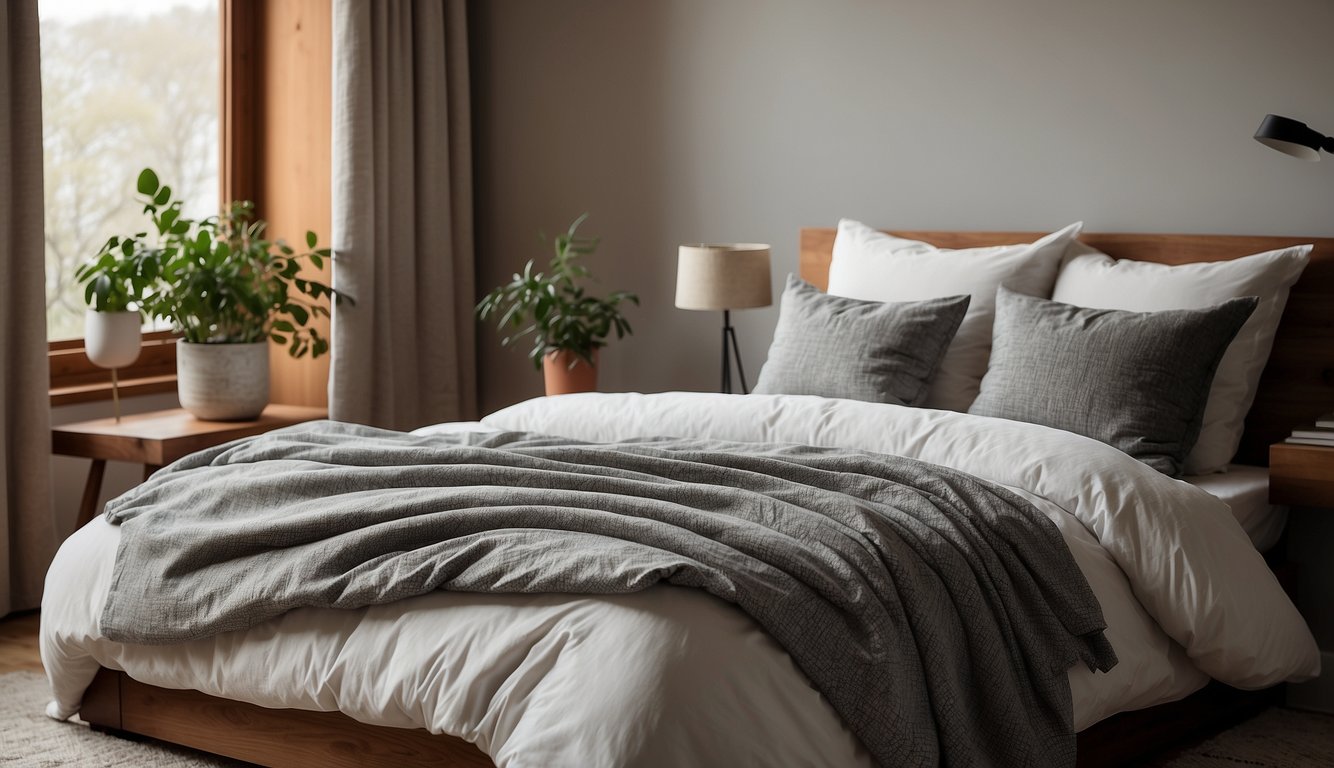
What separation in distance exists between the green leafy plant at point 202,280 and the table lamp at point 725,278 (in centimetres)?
123

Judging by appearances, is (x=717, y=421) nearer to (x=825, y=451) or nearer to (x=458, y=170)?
(x=825, y=451)

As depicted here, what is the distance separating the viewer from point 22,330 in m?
3.75

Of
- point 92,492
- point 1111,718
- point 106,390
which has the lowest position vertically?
point 1111,718

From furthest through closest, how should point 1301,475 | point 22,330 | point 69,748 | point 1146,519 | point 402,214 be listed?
1. point 402,214
2. point 22,330
3. point 1301,475
4. point 69,748
5. point 1146,519

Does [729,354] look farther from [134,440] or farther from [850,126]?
[134,440]

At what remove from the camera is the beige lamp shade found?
4113 millimetres

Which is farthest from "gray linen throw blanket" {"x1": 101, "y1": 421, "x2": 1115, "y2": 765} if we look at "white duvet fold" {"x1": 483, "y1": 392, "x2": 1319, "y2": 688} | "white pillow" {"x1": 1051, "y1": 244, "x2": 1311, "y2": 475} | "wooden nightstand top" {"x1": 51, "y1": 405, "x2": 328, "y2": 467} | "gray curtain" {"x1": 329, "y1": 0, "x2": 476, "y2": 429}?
"gray curtain" {"x1": 329, "y1": 0, "x2": 476, "y2": 429}

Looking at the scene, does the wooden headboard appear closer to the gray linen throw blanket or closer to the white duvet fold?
the white duvet fold

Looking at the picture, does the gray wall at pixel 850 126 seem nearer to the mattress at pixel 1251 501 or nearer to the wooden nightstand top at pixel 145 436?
the mattress at pixel 1251 501

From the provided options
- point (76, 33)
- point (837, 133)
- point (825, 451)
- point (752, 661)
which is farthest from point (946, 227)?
point (76, 33)

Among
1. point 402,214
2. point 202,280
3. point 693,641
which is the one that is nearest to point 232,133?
point 402,214

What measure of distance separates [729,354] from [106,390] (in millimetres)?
2044

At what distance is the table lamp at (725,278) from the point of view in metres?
4.11

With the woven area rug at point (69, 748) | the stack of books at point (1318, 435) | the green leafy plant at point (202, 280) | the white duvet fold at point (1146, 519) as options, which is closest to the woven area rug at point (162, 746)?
the woven area rug at point (69, 748)
